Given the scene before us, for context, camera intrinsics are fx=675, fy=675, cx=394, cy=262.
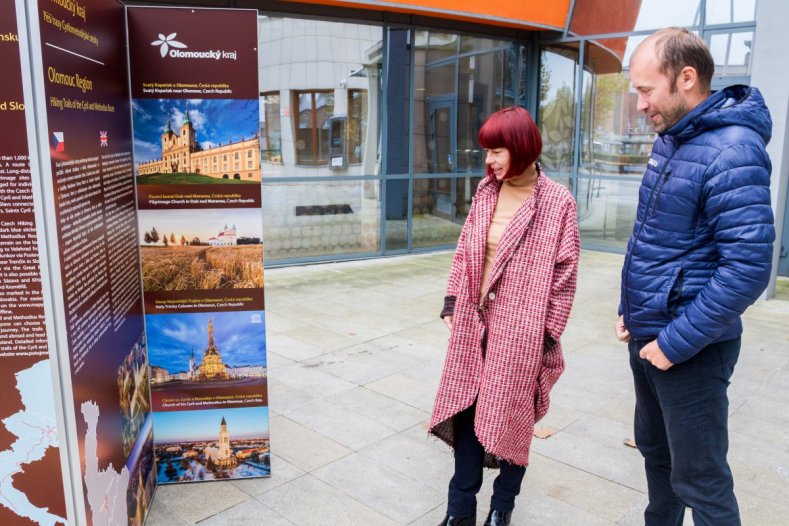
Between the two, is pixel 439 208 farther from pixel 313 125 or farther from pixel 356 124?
pixel 313 125

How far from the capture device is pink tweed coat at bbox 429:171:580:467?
2707 millimetres

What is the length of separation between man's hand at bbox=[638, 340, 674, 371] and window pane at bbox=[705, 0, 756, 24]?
815 centimetres

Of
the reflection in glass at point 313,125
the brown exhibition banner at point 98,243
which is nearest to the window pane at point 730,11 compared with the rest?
the reflection in glass at point 313,125

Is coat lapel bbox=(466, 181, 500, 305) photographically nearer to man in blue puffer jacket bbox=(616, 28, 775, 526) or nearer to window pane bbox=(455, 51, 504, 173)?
man in blue puffer jacket bbox=(616, 28, 775, 526)

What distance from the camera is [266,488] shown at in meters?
→ 3.45

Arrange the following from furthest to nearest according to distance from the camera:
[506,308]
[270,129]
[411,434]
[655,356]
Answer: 1. [270,129]
2. [411,434]
3. [506,308]
4. [655,356]

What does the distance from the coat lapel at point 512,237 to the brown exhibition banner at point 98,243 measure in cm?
151

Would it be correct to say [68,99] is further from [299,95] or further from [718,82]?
[718,82]

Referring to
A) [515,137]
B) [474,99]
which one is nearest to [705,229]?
[515,137]

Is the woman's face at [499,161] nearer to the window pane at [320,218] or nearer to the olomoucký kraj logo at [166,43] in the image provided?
the olomoucký kraj logo at [166,43]

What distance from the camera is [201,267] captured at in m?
3.22

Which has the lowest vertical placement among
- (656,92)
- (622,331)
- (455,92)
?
(622,331)

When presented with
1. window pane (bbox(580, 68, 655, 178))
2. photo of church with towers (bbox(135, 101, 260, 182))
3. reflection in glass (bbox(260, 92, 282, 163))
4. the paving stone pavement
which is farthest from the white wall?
photo of church with towers (bbox(135, 101, 260, 182))

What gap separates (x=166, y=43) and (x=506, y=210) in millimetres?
1652
